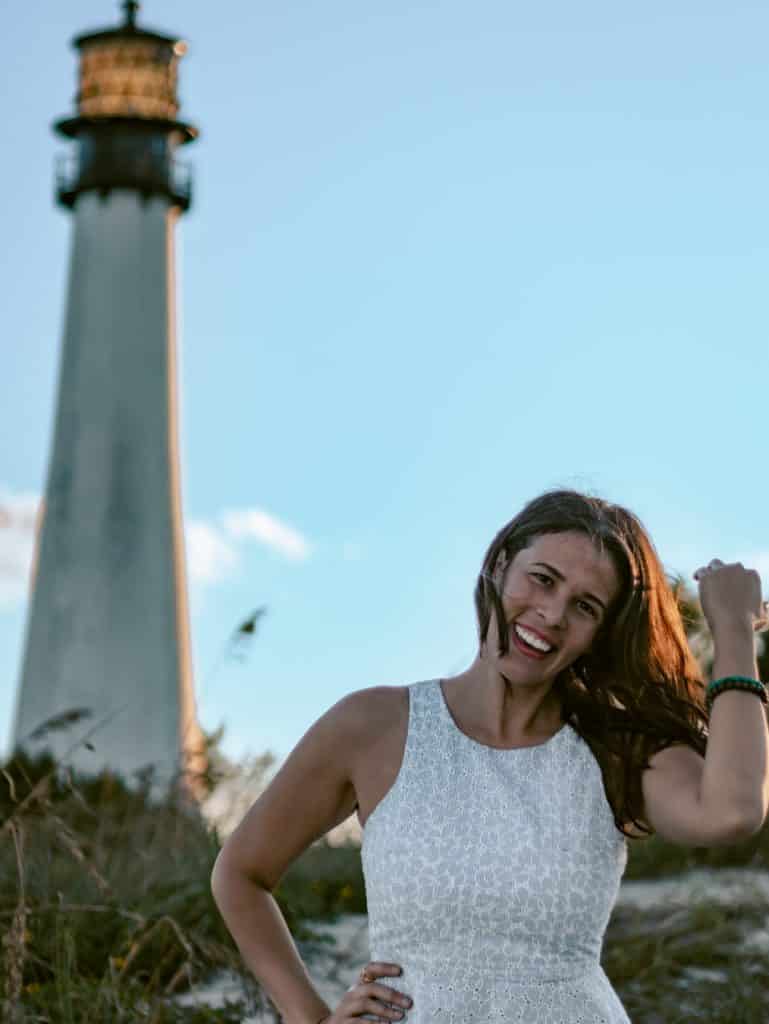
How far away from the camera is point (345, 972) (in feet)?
17.0

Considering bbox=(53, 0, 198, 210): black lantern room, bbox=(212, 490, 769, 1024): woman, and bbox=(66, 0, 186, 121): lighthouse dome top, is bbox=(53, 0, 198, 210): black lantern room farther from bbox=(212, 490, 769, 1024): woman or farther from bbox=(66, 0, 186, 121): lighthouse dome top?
bbox=(212, 490, 769, 1024): woman

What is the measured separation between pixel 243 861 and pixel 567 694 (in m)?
0.61

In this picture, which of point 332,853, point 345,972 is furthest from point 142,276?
point 345,972

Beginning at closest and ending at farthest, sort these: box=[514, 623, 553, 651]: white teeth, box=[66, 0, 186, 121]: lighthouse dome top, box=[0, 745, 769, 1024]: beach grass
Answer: box=[514, 623, 553, 651]: white teeth → box=[0, 745, 769, 1024]: beach grass → box=[66, 0, 186, 121]: lighthouse dome top

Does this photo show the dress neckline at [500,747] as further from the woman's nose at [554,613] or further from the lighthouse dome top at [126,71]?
the lighthouse dome top at [126,71]

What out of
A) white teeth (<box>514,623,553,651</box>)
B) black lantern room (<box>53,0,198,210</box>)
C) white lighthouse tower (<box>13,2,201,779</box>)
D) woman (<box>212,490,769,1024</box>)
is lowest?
woman (<box>212,490,769,1024</box>)

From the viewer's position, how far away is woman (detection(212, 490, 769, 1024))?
2592 millimetres

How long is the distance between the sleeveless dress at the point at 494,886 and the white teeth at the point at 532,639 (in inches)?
7.7

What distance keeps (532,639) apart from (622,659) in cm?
19

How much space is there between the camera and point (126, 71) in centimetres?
2083

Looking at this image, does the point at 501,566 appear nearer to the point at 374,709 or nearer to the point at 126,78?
the point at 374,709

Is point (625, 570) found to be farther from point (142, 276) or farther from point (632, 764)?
point (142, 276)

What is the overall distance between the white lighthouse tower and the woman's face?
1613 cm

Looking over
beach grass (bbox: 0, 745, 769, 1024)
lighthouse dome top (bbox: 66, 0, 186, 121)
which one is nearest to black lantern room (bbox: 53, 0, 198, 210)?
lighthouse dome top (bbox: 66, 0, 186, 121)
